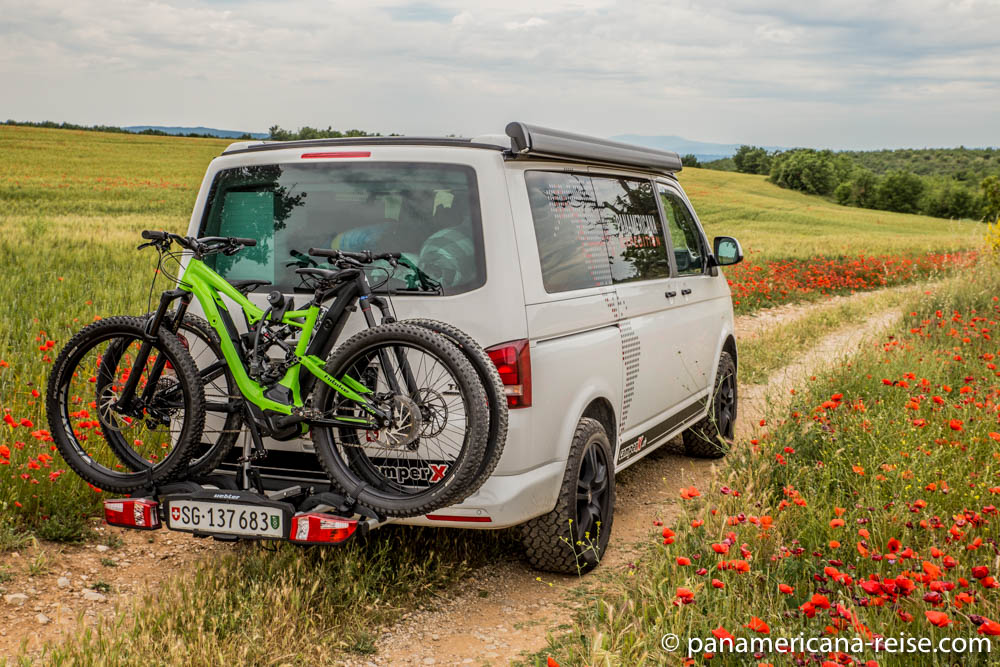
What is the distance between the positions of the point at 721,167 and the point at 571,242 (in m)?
106

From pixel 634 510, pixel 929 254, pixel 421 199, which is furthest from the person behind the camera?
pixel 929 254

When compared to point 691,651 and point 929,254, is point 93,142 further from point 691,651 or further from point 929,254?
point 691,651

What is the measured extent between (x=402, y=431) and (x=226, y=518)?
80 cm

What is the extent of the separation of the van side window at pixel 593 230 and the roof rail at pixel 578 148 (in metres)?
0.14

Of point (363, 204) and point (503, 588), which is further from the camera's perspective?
point (503, 588)

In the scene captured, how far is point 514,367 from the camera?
3871 mm

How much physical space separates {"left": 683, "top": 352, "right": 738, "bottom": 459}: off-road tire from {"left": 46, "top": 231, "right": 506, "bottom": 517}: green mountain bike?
364 centimetres

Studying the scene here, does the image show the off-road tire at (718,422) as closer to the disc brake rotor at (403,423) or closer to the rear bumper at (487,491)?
the rear bumper at (487,491)

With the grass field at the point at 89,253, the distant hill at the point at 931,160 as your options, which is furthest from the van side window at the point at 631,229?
the distant hill at the point at 931,160

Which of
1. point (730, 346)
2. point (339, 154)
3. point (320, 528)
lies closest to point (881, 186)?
point (730, 346)

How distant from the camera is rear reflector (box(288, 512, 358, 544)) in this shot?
11.7 feet

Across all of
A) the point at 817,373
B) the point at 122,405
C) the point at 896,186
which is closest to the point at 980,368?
the point at 817,373

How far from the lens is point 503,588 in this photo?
177 inches

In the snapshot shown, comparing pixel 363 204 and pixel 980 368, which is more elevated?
pixel 363 204
